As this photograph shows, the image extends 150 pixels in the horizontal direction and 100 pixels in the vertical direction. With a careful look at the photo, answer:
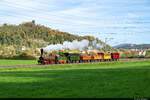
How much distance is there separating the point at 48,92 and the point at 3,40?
141 metres

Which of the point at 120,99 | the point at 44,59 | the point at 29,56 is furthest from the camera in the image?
the point at 29,56

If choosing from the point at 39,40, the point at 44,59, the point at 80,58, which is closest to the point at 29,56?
the point at 80,58

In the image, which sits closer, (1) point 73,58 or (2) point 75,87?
(2) point 75,87

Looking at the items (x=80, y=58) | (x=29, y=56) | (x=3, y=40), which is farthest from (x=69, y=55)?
(x=3, y=40)

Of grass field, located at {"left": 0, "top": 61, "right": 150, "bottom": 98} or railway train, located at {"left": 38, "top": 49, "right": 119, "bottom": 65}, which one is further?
railway train, located at {"left": 38, "top": 49, "right": 119, "bottom": 65}

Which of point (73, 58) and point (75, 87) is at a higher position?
point (73, 58)

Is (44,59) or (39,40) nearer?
(44,59)

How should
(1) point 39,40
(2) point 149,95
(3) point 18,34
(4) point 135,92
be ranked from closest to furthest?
(2) point 149,95 → (4) point 135,92 → (3) point 18,34 → (1) point 39,40

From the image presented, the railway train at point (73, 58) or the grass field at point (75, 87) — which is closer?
the grass field at point (75, 87)

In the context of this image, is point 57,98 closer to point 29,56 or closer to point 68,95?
point 68,95

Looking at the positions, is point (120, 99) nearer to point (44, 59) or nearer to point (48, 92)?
point (48, 92)

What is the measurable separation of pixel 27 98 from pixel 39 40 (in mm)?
177563

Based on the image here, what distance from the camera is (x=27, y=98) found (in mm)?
12789

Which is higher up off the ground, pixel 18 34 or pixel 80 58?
pixel 18 34
